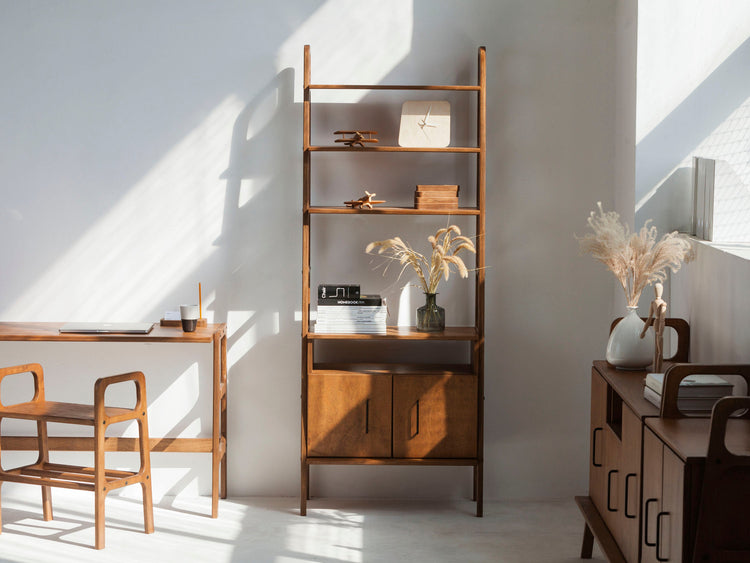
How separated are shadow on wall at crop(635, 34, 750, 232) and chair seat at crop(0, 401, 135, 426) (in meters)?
2.59

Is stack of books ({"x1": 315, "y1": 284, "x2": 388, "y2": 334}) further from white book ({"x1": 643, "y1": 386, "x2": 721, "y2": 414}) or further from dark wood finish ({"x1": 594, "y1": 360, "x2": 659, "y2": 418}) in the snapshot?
white book ({"x1": 643, "y1": 386, "x2": 721, "y2": 414})

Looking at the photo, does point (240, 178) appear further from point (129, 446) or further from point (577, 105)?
point (577, 105)

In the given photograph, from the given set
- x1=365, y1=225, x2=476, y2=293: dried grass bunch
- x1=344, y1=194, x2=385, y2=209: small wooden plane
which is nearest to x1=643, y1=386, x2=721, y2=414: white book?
x1=365, y1=225, x2=476, y2=293: dried grass bunch

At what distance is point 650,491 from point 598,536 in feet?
2.07

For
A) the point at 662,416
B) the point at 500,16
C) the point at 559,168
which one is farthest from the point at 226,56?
the point at 662,416

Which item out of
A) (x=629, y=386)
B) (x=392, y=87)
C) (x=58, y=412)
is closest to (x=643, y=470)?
(x=629, y=386)

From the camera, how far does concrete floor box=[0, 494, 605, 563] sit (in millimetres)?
3557

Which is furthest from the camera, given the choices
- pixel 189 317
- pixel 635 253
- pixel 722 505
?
pixel 189 317

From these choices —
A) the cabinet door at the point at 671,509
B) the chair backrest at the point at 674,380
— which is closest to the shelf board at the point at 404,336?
the chair backrest at the point at 674,380

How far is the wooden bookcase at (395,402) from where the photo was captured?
3949 millimetres

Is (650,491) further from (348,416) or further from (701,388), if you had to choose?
A: (348,416)

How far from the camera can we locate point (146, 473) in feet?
12.3

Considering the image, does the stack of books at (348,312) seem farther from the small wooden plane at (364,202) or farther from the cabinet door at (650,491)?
the cabinet door at (650,491)

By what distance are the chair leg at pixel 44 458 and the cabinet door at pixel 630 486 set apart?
2632mm
